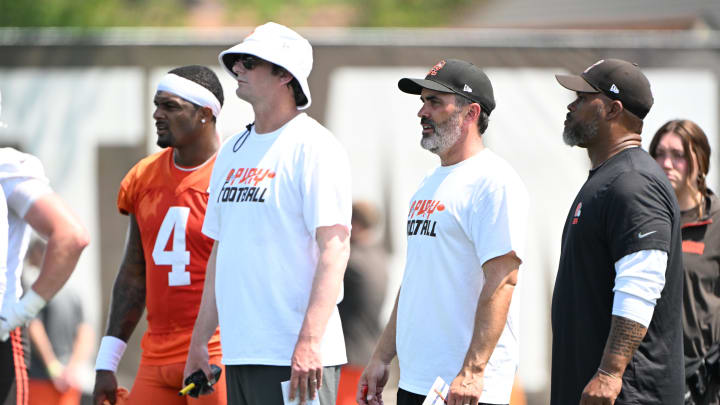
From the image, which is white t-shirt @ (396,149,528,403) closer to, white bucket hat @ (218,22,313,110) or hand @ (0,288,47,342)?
white bucket hat @ (218,22,313,110)

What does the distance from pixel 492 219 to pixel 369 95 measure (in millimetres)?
3405

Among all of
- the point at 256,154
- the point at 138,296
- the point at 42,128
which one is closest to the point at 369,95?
the point at 42,128

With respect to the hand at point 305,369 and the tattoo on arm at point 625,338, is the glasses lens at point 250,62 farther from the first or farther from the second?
the tattoo on arm at point 625,338

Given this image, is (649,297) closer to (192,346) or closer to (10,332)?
(192,346)

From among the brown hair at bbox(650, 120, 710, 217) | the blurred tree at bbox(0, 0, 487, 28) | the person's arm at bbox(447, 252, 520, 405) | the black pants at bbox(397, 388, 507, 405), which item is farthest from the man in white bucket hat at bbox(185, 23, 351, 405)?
the blurred tree at bbox(0, 0, 487, 28)

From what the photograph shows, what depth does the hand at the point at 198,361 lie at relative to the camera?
379 centimetres

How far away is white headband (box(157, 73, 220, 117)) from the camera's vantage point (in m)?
4.41

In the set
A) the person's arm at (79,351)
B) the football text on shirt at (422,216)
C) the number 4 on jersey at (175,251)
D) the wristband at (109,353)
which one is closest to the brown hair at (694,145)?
the football text on shirt at (422,216)

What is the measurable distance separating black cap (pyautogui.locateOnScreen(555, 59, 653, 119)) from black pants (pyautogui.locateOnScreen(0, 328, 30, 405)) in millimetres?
2516

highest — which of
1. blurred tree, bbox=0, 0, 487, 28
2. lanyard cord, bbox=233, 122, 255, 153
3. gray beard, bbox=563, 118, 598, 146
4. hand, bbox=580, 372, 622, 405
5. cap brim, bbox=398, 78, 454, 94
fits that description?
blurred tree, bbox=0, 0, 487, 28

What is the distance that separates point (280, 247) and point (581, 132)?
116cm

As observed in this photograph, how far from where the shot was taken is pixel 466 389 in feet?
10.7

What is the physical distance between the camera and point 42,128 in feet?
21.5

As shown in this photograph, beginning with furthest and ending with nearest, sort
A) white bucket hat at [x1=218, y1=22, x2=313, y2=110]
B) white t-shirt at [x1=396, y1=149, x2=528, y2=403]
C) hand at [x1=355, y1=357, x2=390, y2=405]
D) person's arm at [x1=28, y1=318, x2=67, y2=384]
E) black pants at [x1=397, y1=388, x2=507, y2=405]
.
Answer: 1. person's arm at [x1=28, y1=318, x2=67, y2=384]
2. hand at [x1=355, y1=357, x2=390, y2=405]
3. white bucket hat at [x1=218, y1=22, x2=313, y2=110]
4. black pants at [x1=397, y1=388, x2=507, y2=405]
5. white t-shirt at [x1=396, y1=149, x2=528, y2=403]
